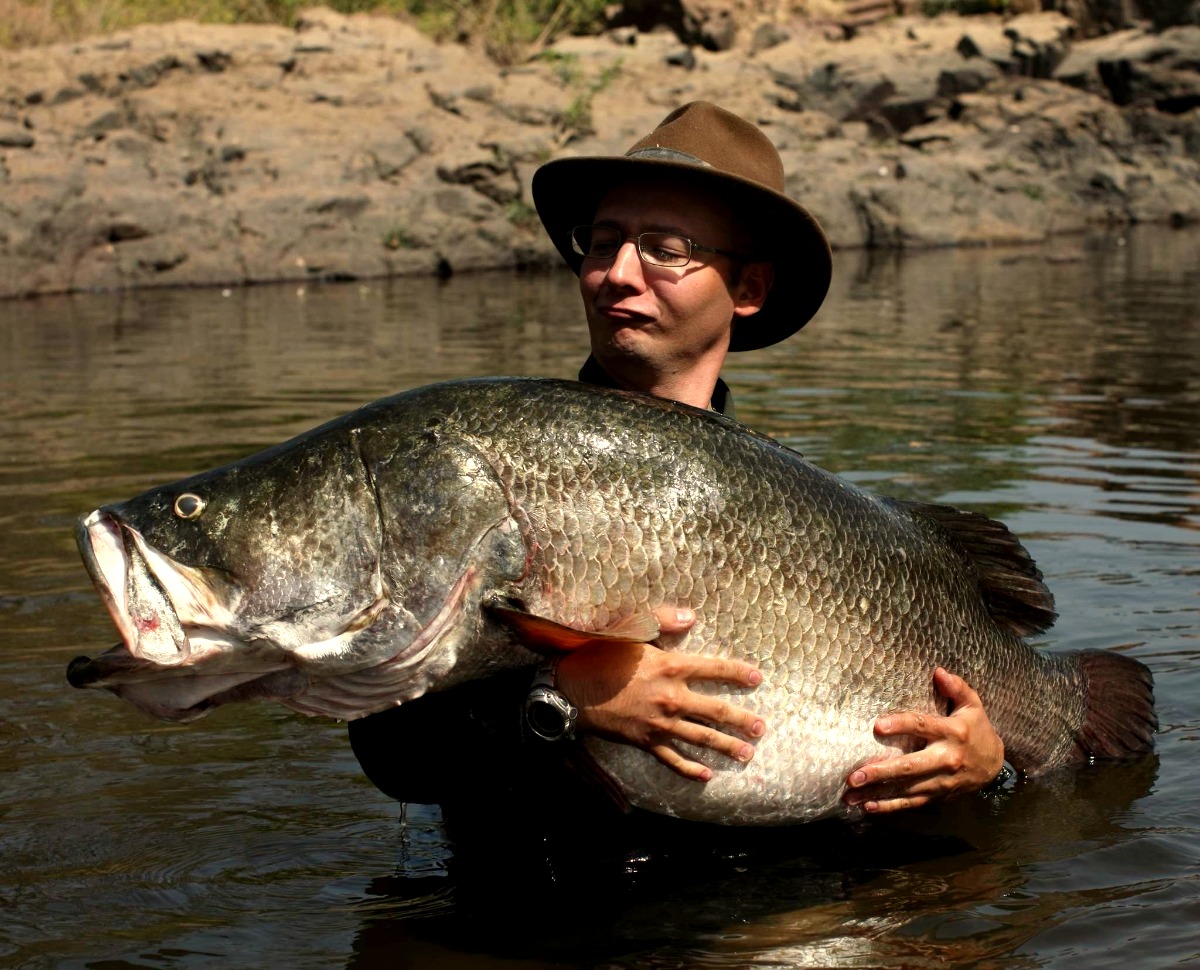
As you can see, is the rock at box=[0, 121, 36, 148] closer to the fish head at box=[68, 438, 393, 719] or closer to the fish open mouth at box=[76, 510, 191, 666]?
the fish head at box=[68, 438, 393, 719]

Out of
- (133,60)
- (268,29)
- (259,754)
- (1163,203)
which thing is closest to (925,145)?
(1163,203)

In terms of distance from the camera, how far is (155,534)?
2.98m

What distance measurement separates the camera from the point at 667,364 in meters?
3.99

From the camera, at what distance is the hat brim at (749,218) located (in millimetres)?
3854

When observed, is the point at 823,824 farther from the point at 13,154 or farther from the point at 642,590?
the point at 13,154

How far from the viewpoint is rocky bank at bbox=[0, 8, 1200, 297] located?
68.6ft

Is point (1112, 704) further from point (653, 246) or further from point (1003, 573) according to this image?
point (653, 246)

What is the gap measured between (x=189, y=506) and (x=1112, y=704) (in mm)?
2679

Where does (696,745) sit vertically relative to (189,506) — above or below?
below

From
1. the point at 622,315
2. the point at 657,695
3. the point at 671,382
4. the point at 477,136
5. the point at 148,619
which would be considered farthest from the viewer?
the point at 477,136

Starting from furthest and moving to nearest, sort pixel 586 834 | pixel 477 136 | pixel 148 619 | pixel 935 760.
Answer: pixel 477 136, pixel 586 834, pixel 935 760, pixel 148 619

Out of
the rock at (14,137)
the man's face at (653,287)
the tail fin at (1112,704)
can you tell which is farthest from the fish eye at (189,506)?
the rock at (14,137)

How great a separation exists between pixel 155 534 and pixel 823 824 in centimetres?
198

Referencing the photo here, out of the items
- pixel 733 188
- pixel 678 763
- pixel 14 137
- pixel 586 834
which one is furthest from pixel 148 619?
pixel 14 137
